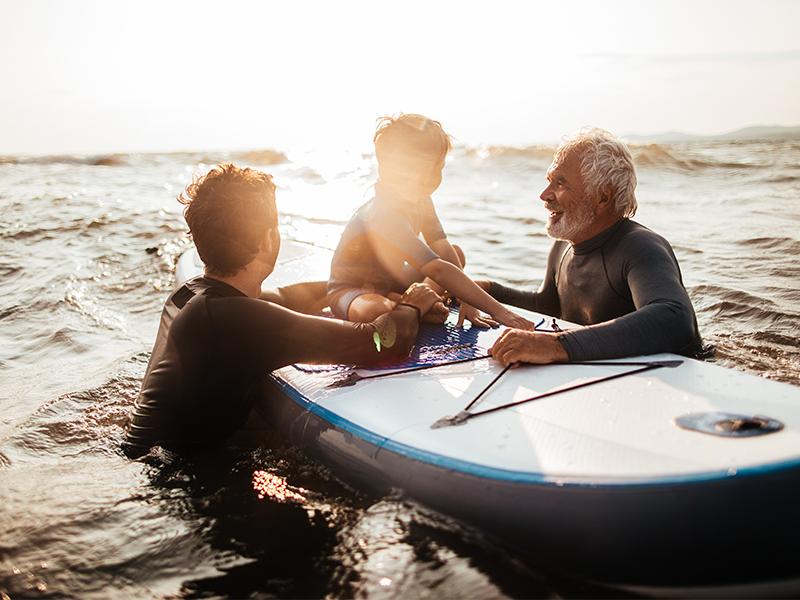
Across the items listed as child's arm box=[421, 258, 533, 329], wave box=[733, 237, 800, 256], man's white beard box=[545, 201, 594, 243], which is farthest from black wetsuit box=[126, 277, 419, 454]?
wave box=[733, 237, 800, 256]

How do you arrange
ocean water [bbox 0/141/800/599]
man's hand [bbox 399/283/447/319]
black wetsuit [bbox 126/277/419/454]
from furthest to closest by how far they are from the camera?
man's hand [bbox 399/283/447/319] < black wetsuit [bbox 126/277/419/454] < ocean water [bbox 0/141/800/599]

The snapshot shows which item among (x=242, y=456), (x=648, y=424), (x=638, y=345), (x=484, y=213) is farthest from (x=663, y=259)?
(x=484, y=213)

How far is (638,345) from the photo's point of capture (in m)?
2.62

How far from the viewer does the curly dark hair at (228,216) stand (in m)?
2.42

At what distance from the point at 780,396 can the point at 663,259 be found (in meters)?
0.90

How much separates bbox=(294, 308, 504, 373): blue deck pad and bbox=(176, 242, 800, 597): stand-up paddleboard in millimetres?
36

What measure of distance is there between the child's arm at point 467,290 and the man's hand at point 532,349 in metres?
0.25

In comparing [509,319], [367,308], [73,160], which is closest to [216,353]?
[367,308]

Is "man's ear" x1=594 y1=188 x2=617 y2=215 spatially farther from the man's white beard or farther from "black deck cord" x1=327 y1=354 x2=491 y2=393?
"black deck cord" x1=327 y1=354 x2=491 y2=393

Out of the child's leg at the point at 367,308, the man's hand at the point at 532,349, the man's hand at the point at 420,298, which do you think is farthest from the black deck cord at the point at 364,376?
the man's hand at the point at 420,298

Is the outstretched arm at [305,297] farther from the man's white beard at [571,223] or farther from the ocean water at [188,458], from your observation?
the man's white beard at [571,223]

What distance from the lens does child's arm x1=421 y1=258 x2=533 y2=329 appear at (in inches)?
117

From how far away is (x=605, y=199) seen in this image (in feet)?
10.2

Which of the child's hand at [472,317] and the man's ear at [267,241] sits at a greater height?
the man's ear at [267,241]
